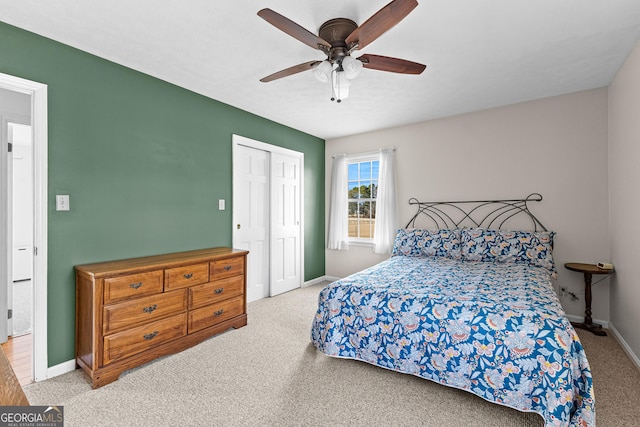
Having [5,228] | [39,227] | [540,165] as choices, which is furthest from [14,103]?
[540,165]

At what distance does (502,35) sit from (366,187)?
2.99 metres

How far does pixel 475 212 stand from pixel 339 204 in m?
2.08

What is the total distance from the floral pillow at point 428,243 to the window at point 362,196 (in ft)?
3.02

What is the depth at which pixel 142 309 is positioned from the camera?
243cm

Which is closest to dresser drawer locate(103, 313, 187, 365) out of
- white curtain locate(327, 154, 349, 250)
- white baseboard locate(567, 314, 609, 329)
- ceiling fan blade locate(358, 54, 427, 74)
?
ceiling fan blade locate(358, 54, 427, 74)

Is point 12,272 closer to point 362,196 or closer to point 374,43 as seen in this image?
point 374,43

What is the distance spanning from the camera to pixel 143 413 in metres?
1.93

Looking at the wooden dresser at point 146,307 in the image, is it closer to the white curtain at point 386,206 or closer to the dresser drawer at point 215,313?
the dresser drawer at point 215,313

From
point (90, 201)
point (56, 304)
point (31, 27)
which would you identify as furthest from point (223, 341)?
point (31, 27)

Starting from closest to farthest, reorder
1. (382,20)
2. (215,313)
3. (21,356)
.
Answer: (382,20) → (21,356) → (215,313)

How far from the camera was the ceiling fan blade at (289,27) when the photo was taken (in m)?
1.65

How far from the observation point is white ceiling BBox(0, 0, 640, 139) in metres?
2.03

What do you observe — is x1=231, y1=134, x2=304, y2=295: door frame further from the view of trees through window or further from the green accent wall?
the view of trees through window

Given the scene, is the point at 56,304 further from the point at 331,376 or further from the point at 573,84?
the point at 573,84
